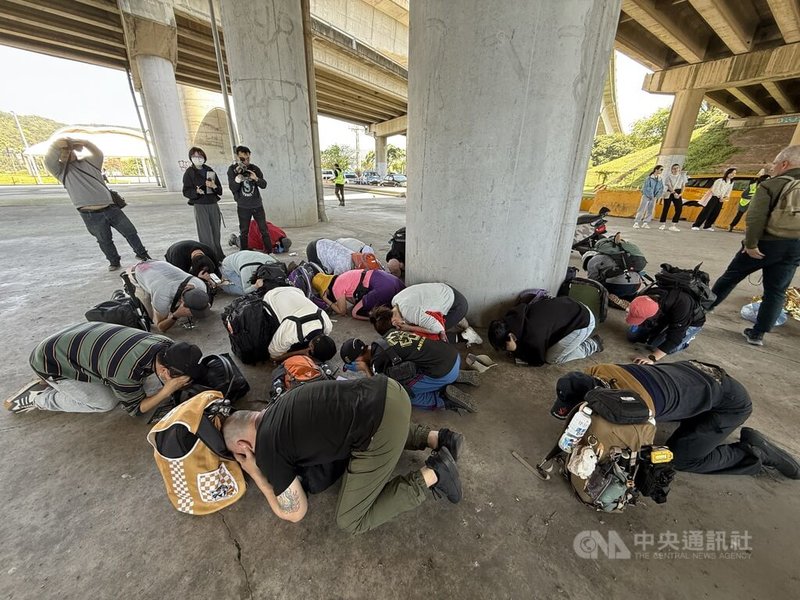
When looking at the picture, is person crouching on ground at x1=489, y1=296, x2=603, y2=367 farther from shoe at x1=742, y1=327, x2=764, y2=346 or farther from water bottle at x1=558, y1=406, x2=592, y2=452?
shoe at x1=742, y1=327, x2=764, y2=346

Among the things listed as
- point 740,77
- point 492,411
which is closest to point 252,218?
point 492,411

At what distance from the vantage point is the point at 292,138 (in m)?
7.11

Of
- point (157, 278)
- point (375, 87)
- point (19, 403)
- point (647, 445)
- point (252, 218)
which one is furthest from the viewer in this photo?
point (375, 87)

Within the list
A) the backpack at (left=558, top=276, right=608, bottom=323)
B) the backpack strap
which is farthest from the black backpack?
the backpack strap

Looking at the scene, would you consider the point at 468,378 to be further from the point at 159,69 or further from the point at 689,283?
the point at 159,69

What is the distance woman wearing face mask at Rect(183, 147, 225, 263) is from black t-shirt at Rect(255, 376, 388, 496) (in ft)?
13.7

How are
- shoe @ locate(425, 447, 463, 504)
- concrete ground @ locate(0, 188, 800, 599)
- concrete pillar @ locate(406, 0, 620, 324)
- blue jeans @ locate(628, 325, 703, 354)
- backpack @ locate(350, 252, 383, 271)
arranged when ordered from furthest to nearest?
backpack @ locate(350, 252, 383, 271) < blue jeans @ locate(628, 325, 703, 354) < concrete pillar @ locate(406, 0, 620, 324) < shoe @ locate(425, 447, 463, 504) < concrete ground @ locate(0, 188, 800, 599)

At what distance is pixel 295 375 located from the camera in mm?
2111

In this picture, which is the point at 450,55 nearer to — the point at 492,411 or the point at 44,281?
the point at 492,411

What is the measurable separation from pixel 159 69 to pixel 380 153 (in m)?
23.7

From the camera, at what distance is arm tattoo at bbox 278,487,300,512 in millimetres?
1411

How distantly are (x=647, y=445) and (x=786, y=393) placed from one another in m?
1.87

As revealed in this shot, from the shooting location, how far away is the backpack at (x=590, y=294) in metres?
3.10

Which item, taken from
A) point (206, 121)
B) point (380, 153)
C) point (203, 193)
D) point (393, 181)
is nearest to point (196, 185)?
point (203, 193)
